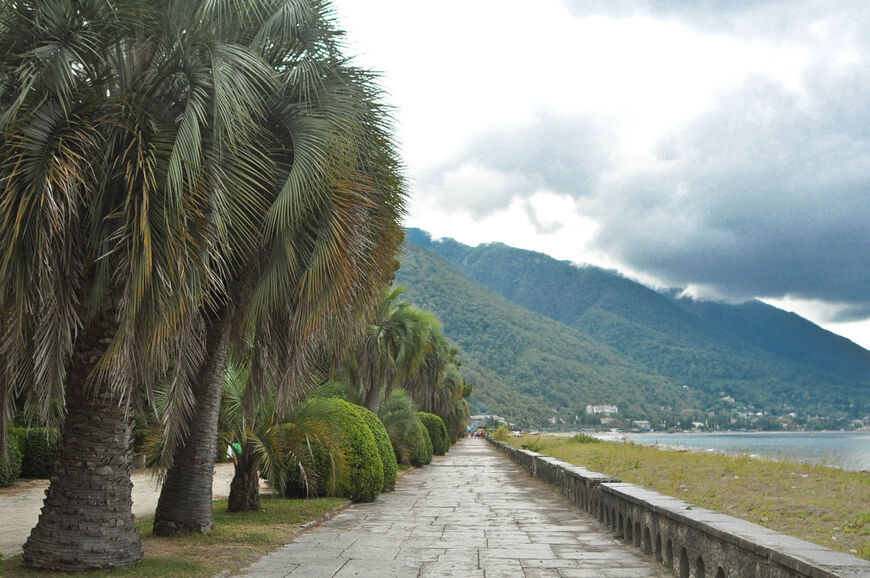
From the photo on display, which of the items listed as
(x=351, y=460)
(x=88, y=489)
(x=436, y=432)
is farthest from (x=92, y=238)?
(x=436, y=432)

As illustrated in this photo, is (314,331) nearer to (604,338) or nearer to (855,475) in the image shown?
(855,475)

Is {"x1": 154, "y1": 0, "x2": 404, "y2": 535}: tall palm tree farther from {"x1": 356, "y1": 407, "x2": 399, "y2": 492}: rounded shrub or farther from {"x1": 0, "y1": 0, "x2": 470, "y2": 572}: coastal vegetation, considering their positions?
{"x1": 356, "y1": 407, "x2": 399, "y2": 492}: rounded shrub

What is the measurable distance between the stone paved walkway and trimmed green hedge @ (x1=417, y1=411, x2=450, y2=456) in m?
21.1

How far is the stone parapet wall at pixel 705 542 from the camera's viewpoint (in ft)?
15.8

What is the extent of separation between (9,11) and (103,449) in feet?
13.0

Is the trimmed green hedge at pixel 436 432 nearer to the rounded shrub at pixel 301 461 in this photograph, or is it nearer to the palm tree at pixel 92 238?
the rounded shrub at pixel 301 461

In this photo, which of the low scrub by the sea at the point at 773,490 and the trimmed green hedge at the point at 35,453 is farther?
the trimmed green hedge at the point at 35,453

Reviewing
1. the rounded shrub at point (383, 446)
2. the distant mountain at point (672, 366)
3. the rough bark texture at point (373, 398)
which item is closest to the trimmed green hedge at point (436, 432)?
the rough bark texture at point (373, 398)

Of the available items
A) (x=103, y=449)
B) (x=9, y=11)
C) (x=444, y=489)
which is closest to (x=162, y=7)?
(x=9, y=11)

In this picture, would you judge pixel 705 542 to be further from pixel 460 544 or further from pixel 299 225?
pixel 299 225

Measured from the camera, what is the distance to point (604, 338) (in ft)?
591

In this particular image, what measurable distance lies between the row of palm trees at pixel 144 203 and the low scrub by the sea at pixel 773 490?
6.34m

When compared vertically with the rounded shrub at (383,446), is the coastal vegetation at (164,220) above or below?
above

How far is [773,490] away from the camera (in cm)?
1324
